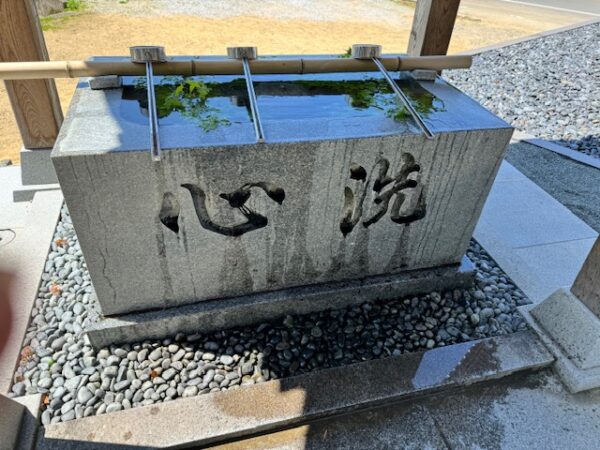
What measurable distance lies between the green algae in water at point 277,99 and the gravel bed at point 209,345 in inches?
57.8

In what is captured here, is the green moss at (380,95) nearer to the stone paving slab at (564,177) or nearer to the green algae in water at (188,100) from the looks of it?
the green algae in water at (188,100)

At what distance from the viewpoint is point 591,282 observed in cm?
262

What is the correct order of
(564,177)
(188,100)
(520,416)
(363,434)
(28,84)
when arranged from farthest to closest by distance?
(564,177) → (28,84) → (188,100) → (520,416) → (363,434)

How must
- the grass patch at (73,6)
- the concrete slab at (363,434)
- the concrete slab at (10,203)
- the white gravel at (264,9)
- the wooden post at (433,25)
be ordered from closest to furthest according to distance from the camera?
1. the concrete slab at (363,434)
2. the concrete slab at (10,203)
3. the wooden post at (433,25)
4. the grass patch at (73,6)
5. the white gravel at (264,9)

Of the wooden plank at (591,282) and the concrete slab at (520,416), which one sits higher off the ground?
the wooden plank at (591,282)

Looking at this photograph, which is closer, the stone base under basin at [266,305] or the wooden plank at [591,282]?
the wooden plank at [591,282]

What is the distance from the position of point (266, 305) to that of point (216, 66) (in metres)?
1.75

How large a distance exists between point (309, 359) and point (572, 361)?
1.78 meters

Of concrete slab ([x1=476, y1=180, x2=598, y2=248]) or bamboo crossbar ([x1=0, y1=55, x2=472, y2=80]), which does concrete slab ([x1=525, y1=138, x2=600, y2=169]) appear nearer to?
concrete slab ([x1=476, y1=180, x2=598, y2=248])

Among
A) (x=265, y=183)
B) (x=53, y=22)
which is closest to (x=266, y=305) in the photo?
(x=265, y=183)

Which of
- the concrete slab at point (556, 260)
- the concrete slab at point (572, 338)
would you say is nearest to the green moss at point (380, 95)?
the concrete slab at point (572, 338)

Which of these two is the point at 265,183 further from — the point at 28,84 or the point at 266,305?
the point at 28,84

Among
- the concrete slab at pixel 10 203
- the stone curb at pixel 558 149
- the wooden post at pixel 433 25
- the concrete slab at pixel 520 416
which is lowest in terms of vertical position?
the concrete slab at pixel 520 416

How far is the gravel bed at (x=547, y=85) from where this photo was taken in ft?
21.1
